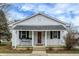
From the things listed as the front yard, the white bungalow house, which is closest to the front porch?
the white bungalow house

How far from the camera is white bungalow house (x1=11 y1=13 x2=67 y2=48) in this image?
9.80m

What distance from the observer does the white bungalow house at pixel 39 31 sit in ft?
32.1

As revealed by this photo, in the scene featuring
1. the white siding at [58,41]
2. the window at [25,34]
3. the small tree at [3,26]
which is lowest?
the white siding at [58,41]

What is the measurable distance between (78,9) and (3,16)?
1.57m

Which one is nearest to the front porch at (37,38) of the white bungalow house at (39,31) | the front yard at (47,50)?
the white bungalow house at (39,31)

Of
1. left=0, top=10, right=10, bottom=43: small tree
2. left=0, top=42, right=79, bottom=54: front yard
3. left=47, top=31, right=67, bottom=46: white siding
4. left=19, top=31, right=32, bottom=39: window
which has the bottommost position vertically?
left=0, top=42, right=79, bottom=54: front yard

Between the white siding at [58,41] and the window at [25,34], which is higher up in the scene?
the window at [25,34]

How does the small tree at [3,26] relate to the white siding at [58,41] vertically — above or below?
above

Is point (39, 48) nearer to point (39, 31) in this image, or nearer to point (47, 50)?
point (47, 50)

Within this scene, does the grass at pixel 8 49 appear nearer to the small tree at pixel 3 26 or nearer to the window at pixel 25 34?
the small tree at pixel 3 26

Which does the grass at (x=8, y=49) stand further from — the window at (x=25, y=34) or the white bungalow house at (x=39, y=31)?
the window at (x=25, y=34)

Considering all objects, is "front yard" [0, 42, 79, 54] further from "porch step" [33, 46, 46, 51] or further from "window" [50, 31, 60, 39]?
"window" [50, 31, 60, 39]

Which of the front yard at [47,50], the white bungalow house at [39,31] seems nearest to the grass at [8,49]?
the front yard at [47,50]

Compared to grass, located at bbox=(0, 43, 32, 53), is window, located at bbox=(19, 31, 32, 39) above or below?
above
